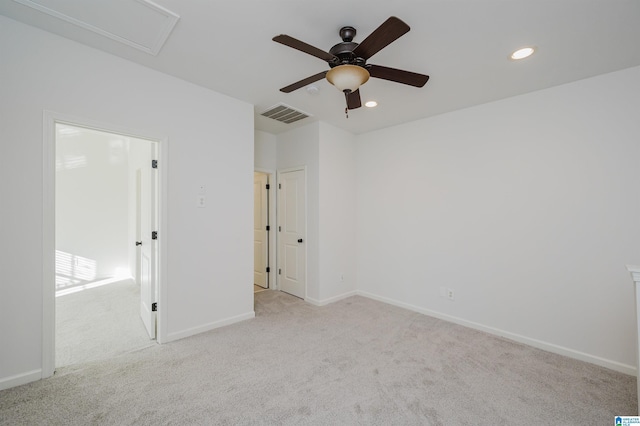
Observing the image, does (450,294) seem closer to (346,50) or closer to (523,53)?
(523,53)

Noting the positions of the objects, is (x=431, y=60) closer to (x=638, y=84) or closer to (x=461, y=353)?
(x=638, y=84)

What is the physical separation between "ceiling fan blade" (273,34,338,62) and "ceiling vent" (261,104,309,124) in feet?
5.52

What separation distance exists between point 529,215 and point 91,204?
7.26m

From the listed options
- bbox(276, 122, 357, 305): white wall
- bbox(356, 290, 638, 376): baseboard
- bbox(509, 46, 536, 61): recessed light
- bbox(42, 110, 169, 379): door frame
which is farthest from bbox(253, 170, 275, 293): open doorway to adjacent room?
bbox(509, 46, 536, 61): recessed light

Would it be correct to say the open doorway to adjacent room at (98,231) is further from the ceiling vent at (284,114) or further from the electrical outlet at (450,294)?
the electrical outlet at (450,294)

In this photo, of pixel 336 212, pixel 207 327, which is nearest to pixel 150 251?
pixel 207 327

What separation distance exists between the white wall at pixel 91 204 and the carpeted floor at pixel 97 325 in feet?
3.16

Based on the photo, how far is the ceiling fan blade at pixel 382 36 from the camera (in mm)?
1446

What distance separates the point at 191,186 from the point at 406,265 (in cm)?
305

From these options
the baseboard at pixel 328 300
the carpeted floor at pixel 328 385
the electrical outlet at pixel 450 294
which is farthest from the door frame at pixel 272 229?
the electrical outlet at pixel 450 294

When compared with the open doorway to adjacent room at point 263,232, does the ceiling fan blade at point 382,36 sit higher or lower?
higher

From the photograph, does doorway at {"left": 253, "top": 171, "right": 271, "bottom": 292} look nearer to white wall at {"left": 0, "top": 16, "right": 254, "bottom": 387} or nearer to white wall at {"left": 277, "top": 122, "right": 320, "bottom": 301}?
white wall at {"left": 277, "top": 122, "right": 320, "bottom": 301}

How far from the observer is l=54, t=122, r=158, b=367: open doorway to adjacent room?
11.9 feet

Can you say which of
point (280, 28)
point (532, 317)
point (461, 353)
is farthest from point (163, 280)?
point (532, 317)
